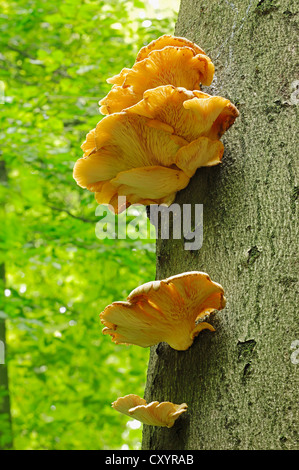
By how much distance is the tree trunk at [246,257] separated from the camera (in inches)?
51.4

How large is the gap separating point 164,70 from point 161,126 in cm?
23

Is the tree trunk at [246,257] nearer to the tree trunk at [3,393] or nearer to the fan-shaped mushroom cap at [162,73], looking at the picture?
the fan-shaped mushroom cap at [162,73]

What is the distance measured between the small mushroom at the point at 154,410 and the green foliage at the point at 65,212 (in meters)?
3.51

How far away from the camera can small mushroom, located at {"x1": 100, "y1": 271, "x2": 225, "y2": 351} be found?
1.40 meters

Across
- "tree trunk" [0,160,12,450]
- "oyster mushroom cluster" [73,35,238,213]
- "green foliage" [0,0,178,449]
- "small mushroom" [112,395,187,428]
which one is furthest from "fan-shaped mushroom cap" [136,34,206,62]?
"tree trunk" [0,160,12,450]

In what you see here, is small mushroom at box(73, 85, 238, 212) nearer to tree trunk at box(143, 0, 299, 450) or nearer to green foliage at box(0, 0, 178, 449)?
tree trunk at box(143, 0, 299, 450)

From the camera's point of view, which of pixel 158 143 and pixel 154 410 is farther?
pixel 158 143

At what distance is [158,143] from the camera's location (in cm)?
168

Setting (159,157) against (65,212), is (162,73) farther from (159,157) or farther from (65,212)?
(65,212)

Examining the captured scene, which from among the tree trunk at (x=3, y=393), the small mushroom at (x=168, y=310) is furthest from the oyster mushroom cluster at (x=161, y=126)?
the tree trunk at (x=3, y=393)

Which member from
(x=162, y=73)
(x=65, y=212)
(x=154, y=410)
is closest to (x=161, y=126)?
(x=162, y=73)

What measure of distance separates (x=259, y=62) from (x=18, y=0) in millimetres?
5512

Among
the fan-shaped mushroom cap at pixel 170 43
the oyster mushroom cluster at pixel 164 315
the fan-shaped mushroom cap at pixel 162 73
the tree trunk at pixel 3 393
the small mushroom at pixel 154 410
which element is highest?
the fan-shaped mushroom cap at pixel 170 43
